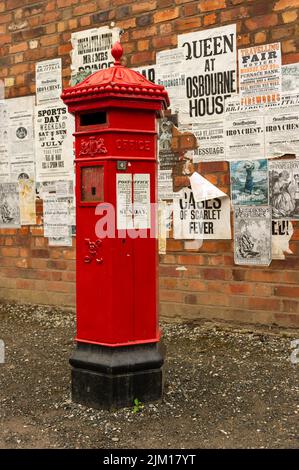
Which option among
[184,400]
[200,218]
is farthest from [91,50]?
[184,400]

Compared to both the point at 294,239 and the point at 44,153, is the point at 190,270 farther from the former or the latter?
the point at 44,153

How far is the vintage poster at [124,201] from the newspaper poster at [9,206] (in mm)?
3522

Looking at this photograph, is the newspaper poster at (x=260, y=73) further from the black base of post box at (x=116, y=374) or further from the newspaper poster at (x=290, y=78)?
the black base of post box at (x=116, y=374)

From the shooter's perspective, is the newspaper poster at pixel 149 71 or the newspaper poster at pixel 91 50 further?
the newspaper poster at pixel 91 50

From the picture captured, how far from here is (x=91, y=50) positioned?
615 cm

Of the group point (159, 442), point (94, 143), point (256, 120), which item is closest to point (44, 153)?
point (256, 120)

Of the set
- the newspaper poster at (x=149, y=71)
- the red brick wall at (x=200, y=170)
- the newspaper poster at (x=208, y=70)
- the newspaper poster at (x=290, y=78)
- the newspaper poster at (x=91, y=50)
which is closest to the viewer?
the newspaper poster at (x=290, y=78)

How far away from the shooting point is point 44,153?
6566mm

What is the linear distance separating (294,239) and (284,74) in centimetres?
156

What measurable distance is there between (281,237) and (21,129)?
3.58 meters

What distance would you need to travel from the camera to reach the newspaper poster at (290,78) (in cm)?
498

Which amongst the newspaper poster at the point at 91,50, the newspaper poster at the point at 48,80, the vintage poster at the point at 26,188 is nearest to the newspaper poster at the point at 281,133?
the newspaper poster at the point at 91,50

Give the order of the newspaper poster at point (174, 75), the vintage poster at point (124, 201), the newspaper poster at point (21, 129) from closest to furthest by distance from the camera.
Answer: the vintage poster at point (124, 201) < the newspaper poster at point (174, 75) < the newspaper poster at point (21, 129)

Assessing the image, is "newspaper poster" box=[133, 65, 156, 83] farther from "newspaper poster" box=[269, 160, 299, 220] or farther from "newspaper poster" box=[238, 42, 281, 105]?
"newspaper poster" box=[269, 160, 299, 220]
